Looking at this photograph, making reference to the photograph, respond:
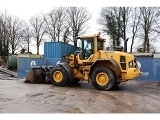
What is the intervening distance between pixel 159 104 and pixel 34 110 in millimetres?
3666

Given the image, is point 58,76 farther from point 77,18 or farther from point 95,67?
point 77,18

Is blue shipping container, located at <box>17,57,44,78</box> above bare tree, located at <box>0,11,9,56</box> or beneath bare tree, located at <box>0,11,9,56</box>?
beneath

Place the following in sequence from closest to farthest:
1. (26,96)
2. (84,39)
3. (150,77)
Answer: (26,96) < (84,39) < (150,77)

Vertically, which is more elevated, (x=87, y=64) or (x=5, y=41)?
(x=5, y=41)

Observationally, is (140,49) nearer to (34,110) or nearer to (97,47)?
(97,47)

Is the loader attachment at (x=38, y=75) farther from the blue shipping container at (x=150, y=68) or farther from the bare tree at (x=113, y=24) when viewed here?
the bare tree at (x=113, y=24)

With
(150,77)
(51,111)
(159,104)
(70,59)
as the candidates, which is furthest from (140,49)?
(51,111)

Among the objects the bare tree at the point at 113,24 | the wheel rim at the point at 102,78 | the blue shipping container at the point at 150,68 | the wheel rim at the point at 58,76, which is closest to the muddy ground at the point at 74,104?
the wheel rim at the point at 102,78

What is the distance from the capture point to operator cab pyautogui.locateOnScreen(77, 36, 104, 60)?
1012cm

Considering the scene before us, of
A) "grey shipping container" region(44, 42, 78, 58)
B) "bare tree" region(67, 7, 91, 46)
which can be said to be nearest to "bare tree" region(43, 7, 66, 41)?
"bare tree" region(67, 7, 91, 46)

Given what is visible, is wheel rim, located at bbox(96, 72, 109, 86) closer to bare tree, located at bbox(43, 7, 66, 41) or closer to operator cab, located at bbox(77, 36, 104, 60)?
operator cab, located at bbox(77, 36, 104, 60)

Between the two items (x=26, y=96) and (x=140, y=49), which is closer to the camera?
(x=26, y=96)

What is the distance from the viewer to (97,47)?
10.2m

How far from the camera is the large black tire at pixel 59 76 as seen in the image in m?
10.6
